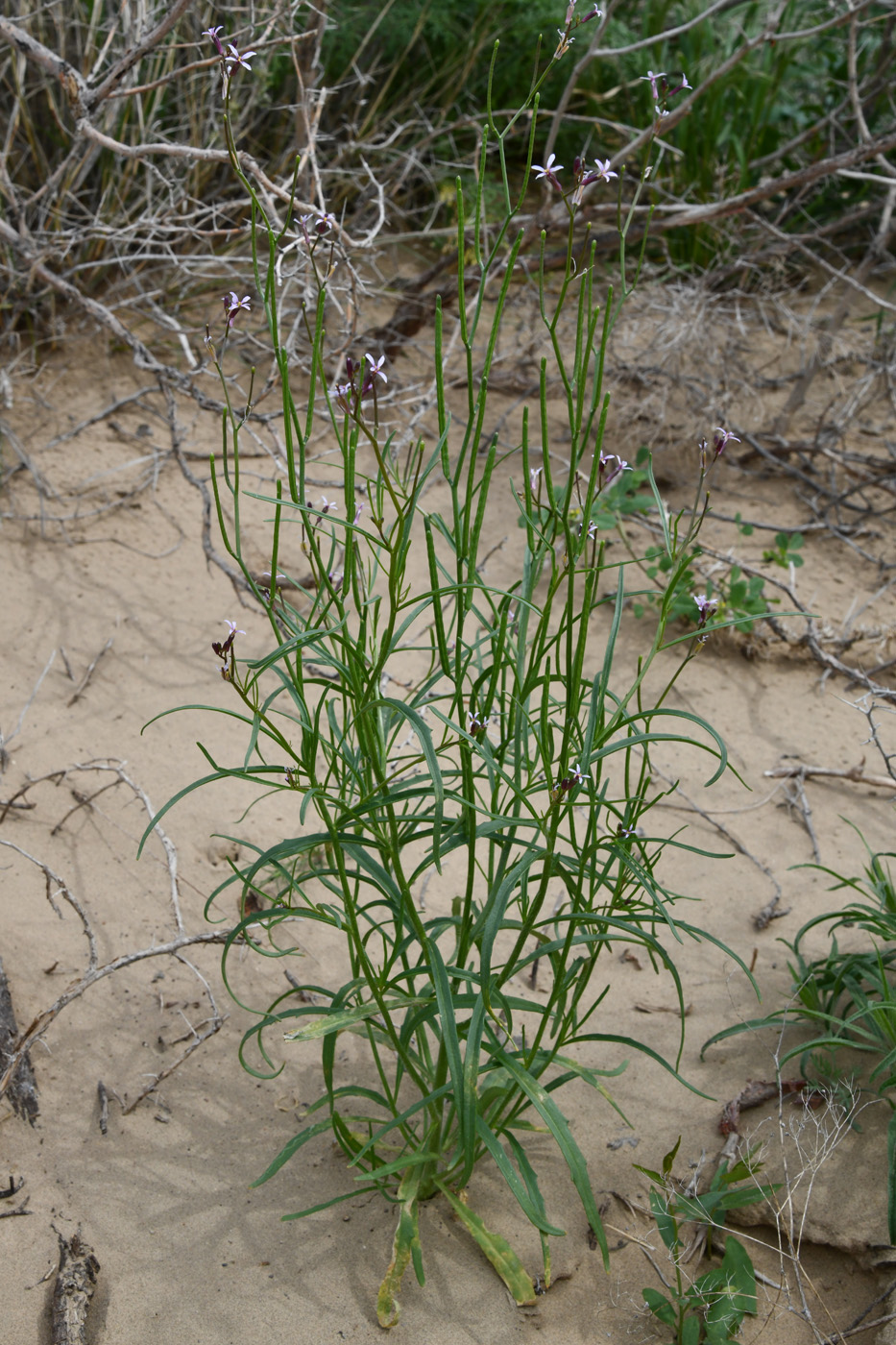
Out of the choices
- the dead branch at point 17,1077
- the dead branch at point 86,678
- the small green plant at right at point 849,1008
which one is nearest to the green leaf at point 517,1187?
the small green plant at right at point 849,1008

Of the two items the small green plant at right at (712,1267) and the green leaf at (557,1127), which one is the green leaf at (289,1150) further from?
the small green plant at right at (712,1267)

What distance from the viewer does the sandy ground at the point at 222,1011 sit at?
5.27 ft

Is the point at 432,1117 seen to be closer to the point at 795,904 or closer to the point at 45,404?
the point at 795,904

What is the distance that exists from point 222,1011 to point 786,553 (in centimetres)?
224

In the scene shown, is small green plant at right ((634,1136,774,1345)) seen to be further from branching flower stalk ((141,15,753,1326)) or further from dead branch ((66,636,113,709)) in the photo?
dead branch ((66,636,113,709))

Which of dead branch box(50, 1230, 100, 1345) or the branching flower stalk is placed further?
dead branch box(50, 1230, 100, 1345)

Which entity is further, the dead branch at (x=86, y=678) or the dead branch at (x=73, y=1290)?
the dead branch at (x=86, y=678)

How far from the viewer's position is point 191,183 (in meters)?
3.84

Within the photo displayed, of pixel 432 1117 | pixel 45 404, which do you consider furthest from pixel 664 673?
pixel 45 404

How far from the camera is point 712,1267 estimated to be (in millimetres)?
1683

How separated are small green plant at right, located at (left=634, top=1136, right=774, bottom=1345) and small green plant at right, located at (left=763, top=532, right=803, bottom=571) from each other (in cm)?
203

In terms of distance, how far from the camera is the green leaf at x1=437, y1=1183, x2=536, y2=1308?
159cm

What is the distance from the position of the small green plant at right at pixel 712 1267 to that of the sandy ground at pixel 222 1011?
55mm

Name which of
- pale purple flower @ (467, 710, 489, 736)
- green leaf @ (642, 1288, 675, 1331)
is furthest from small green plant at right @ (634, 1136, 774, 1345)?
pale purple flower @ (467, 710, 489, 736)
